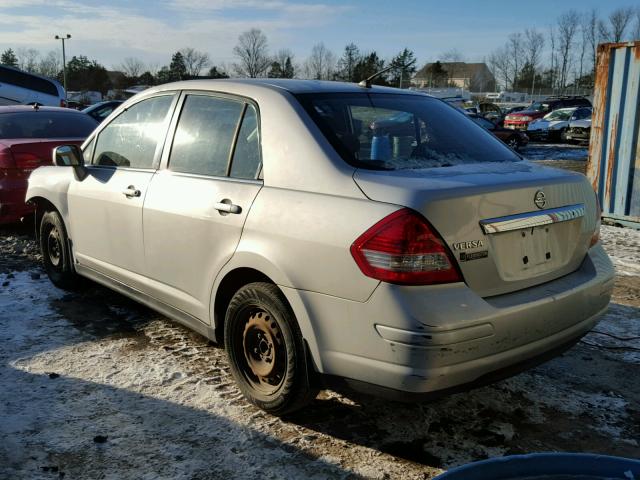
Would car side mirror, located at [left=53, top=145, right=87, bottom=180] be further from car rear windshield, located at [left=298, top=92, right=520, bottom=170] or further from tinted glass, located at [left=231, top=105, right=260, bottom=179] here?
car rear windshield, located at [left=298, top=92, right=520, bottom=170]

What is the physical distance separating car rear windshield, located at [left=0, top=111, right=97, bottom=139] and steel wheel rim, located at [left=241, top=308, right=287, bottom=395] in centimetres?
555

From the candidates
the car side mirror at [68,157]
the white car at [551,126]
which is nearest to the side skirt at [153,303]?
the car side mirror at [68,157]

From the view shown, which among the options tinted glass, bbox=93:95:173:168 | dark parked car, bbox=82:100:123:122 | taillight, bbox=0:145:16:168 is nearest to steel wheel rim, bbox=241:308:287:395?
tinted glass, bbox=93:95:173:168

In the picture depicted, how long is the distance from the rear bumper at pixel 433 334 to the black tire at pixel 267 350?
0.20 metres

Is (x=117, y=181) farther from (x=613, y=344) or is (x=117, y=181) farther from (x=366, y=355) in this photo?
(x=613, y=344)

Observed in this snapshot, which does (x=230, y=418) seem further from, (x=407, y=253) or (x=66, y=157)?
(x=66, y=157)

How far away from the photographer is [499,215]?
8.56 feet

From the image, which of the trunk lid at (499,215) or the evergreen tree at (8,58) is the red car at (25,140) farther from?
the evergreen tree at (8,58)

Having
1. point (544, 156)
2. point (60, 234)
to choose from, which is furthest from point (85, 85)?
point (60, 234)

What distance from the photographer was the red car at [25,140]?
21.9 ft

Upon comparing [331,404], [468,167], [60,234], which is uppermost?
[468,167]

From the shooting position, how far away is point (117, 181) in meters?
4.12

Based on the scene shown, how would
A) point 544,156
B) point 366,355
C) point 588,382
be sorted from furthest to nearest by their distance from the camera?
point 544,156 → point 588,382 → point 366,355

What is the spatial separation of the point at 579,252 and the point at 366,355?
130 cm
